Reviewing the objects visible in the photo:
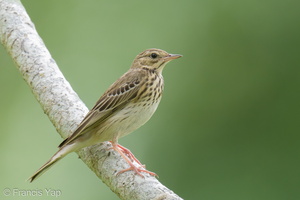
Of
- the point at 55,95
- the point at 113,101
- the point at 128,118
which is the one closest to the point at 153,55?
the point at 113,101

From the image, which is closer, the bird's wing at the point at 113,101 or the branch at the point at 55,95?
the branch at the point at 55,95

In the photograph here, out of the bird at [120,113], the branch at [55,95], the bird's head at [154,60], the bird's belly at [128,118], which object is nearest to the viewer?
the branch at [55,95]

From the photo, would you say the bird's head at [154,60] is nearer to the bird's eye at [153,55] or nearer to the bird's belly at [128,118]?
the bird's eye at [153,55]

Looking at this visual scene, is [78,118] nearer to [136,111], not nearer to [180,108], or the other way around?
[136,111]

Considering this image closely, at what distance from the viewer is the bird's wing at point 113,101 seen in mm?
5480

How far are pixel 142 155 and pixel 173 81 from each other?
0.96m

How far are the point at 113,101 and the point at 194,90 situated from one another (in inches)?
54.0

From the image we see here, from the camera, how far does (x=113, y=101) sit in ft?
19.0

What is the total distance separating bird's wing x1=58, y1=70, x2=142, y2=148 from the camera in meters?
5.48

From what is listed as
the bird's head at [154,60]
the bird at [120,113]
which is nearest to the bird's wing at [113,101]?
the bird at [120,113]

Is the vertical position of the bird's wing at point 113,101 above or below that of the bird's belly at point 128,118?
above

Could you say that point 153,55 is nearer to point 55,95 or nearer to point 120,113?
point 120,113

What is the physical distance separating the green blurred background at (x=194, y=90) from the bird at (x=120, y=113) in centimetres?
78

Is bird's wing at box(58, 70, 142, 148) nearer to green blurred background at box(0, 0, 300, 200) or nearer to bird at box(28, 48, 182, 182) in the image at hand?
bird at box(28, 48, 182, 182)
